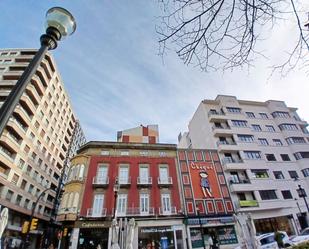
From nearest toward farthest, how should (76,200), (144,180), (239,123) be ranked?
(76,200)
(144,180)
(239,123)

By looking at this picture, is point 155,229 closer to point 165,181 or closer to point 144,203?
point 144,203

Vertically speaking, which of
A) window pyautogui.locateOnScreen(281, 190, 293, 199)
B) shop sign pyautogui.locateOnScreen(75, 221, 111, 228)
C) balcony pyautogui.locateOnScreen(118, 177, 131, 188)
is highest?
balcony pyautogui.locateOnScreen(118, 177, 131, 188)

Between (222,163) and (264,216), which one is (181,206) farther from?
(264,216)

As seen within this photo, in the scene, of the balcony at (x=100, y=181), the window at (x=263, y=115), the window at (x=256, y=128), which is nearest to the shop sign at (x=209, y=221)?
the balcony at (x=100, y=181)

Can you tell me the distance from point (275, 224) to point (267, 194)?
361cm

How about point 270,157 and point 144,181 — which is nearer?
point 144,181

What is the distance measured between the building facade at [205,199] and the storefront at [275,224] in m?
3.77

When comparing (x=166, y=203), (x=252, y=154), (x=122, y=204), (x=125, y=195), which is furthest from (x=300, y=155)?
(x=122, y=204)

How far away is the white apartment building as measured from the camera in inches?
1029

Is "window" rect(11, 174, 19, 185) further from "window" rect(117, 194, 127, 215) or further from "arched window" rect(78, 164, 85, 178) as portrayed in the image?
"window" rect(117, 194, 127, 215)

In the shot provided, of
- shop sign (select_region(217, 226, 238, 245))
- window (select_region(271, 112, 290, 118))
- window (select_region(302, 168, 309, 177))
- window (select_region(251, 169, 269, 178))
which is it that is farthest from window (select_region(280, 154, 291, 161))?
shop sign (select_region(217, 226, 238, 245))

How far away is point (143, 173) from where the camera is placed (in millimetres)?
26062

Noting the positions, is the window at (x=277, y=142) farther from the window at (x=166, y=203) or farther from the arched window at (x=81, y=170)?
the arched window at (x=81, y=170)

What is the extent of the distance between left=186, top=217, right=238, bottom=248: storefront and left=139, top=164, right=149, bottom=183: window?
684 centimetres
